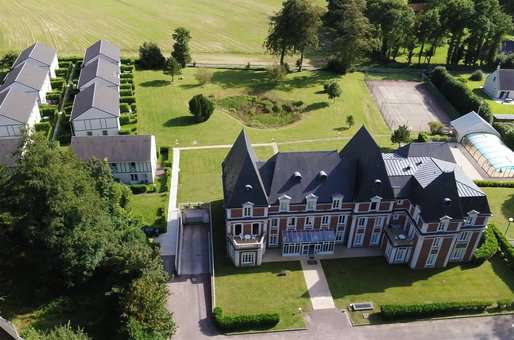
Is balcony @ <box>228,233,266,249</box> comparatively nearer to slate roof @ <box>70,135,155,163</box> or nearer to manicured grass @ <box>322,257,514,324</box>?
manicured grass @ <box>322,257,514,324</box>

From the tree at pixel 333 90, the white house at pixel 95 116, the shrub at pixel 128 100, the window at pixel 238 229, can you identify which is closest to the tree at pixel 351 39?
the tree at pixel 333 90

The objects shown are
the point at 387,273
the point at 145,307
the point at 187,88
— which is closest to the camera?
the point at 145,307

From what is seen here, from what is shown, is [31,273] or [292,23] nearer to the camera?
[31,273]

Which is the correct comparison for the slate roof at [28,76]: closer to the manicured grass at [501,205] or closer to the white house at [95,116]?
the white house at [95,116]

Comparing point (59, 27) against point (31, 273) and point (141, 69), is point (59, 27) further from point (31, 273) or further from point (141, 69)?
point (31, 273)

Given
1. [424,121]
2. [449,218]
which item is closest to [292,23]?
[424,121]

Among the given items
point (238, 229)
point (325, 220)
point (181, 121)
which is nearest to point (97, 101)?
point (181, 121)
